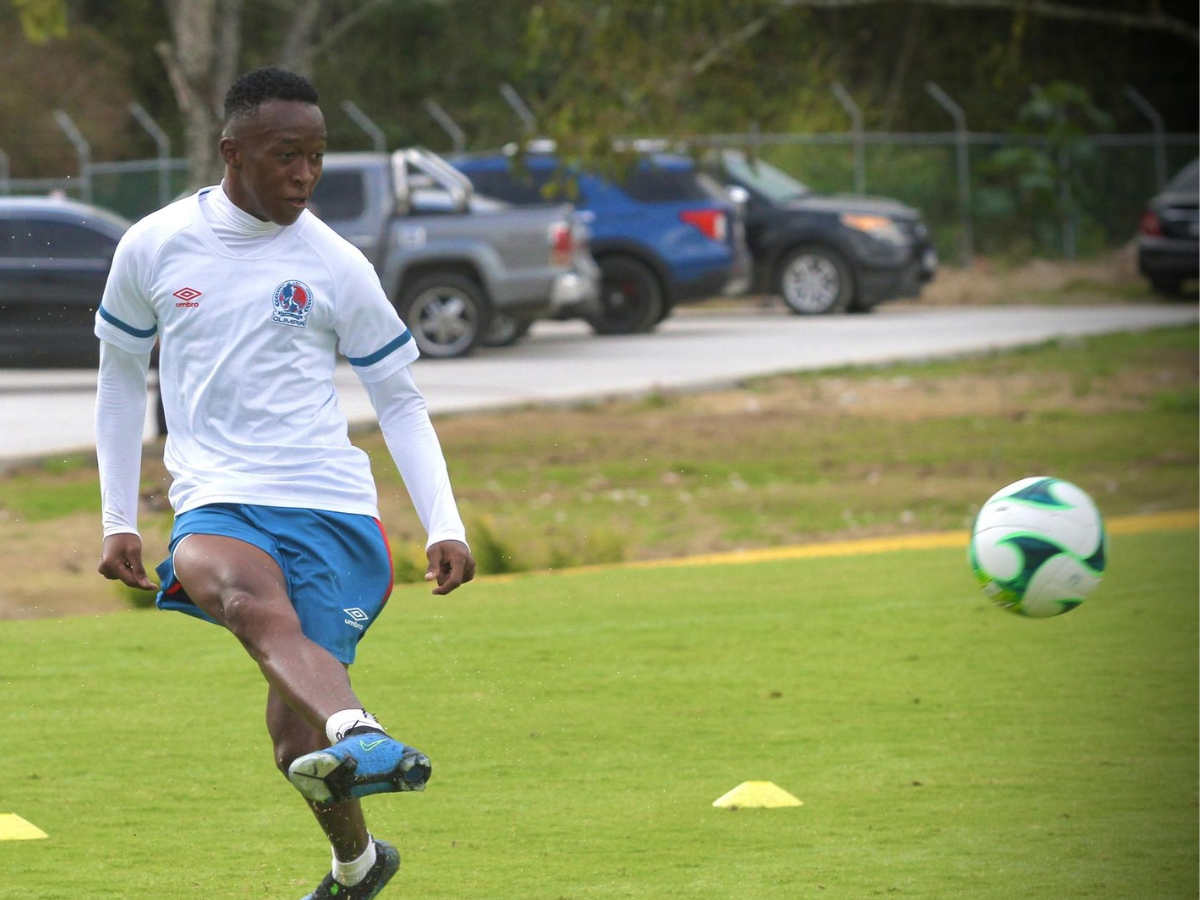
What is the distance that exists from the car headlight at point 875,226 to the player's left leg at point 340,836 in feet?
64.0

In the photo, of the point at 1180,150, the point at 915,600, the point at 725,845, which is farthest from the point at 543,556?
the point at 1180,150

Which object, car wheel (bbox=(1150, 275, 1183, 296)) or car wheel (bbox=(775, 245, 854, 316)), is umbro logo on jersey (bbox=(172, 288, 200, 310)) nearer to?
car wheel (bbox=(775, 245, 854, 316))

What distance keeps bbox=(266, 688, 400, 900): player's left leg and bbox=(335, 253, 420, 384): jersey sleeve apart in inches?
30.0

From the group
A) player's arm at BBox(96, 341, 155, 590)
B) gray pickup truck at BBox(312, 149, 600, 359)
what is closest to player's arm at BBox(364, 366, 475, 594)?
player's arm at BBox(96, 341, 155, 590)

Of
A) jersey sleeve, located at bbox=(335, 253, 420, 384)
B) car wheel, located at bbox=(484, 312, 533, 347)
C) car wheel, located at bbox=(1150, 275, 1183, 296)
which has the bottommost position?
car wheel, located at bbox=(1150, 275, 1183, 296)

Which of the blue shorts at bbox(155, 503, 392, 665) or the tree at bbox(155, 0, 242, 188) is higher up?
the tree at bbox(155, 0, 242, 188)

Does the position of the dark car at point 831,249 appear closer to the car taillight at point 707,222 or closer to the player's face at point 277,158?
the car taillight at point 707,222

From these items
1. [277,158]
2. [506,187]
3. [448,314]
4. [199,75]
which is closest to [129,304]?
[277,158]

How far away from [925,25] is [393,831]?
30667mm

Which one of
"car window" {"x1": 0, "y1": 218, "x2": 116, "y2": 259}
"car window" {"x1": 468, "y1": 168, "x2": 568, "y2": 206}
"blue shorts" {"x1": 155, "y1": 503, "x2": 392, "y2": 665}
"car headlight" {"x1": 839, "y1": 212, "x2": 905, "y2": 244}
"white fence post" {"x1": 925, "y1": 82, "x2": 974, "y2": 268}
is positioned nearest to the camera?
"blue shorts" {"x1": 155, "y1": 503, "x2": 392, "y2": 665}

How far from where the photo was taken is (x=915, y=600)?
28.9ft

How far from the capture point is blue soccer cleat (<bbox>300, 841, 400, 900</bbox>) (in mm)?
4273

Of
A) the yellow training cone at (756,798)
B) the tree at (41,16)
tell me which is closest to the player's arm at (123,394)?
the yellow training cone at (756,798)

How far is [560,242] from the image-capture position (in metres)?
19.4
